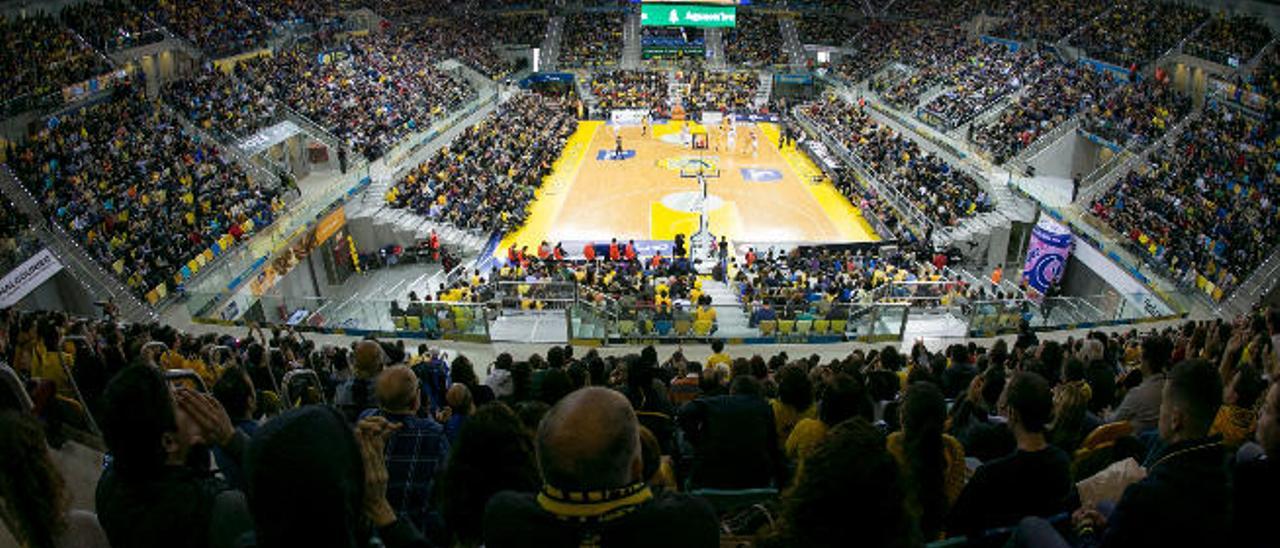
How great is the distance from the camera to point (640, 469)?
2.58 m

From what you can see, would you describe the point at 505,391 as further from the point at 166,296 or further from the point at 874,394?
the point at 166,296

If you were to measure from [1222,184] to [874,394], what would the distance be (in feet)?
68.5

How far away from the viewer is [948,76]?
3900cm

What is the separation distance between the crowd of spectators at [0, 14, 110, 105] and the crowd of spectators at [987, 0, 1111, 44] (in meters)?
41.9

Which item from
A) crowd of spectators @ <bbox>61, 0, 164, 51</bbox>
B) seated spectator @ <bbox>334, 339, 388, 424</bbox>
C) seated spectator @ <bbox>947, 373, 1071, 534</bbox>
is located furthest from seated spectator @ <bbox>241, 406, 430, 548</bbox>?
crowd of spectators @ <bbox>61, 0, 164, 51</bbox>

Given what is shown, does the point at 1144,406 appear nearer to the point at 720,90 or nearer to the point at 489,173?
the point at 489,173

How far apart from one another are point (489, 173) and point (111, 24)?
15219mm

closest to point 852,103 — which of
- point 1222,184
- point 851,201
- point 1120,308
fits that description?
point 851,201

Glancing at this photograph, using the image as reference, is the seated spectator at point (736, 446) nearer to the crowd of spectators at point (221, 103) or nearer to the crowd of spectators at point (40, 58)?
the crowd of spectators at point (40, 58)

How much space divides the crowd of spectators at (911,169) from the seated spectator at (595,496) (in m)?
25.3

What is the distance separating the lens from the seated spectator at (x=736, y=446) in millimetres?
4973

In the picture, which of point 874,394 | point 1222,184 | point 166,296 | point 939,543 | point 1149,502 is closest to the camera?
point 1149,502

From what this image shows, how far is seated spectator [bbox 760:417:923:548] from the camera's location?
2.29m

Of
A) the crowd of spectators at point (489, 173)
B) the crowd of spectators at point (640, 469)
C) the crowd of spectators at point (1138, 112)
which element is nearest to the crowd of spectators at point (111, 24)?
the crowd of spectators at point (489, 173)
